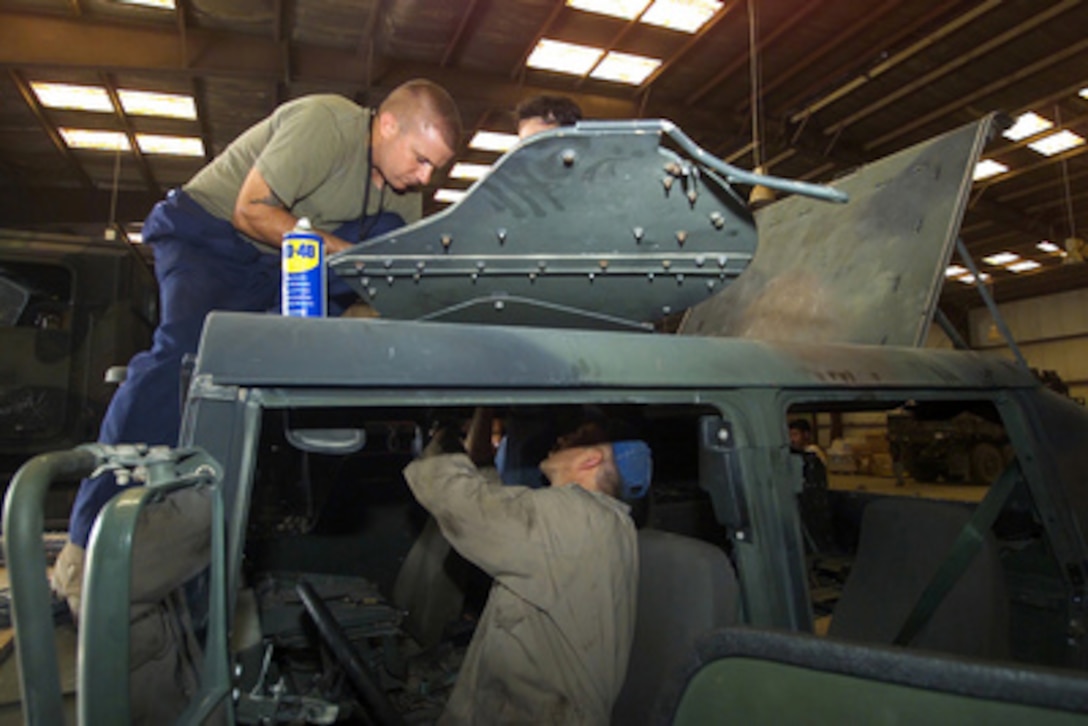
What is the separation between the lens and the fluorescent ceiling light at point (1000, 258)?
52.5 ft

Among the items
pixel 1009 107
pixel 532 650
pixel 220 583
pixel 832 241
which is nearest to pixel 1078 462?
pixel 832 241

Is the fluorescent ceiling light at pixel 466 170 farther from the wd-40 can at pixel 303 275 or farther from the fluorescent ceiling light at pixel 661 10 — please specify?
the wd-40 can at pixel 303 275

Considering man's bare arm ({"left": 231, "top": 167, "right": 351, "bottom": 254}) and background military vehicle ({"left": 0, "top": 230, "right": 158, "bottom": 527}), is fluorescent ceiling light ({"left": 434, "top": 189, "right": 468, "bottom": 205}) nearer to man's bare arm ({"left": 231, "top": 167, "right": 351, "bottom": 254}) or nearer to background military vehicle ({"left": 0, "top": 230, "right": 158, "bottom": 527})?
background military vehicle ({"left": 0, "top": 230, "right": 158, "bottom": 527})

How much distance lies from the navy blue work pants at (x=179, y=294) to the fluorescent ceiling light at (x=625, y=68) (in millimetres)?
5933

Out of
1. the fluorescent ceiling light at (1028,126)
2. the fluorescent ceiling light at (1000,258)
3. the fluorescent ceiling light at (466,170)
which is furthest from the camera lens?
the fluorescent ceiling light at (1000,258)

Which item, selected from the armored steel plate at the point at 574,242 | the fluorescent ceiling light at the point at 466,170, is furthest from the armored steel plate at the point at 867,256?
the fluorescent ceiling light at the point at 466,170

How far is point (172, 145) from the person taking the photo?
9.05m

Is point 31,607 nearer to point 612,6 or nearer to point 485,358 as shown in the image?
point 485,358

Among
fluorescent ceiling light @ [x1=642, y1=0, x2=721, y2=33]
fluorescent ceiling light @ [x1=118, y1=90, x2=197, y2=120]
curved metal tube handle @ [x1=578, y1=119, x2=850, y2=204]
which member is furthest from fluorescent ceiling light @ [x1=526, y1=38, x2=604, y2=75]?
curved metal tube handle @ [x1=578, y1=119, x2=850, y2=204]

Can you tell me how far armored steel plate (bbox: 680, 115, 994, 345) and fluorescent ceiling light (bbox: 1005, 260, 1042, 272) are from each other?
55.6ft

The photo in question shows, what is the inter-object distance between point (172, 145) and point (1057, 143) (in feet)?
41.1

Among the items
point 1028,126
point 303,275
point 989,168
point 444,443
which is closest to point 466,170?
point 1028,126

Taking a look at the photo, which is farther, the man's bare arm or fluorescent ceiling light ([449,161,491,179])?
fluorescent ceiling light ([449,161,491,179])

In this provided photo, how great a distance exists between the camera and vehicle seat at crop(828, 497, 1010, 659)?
6.44 feet
